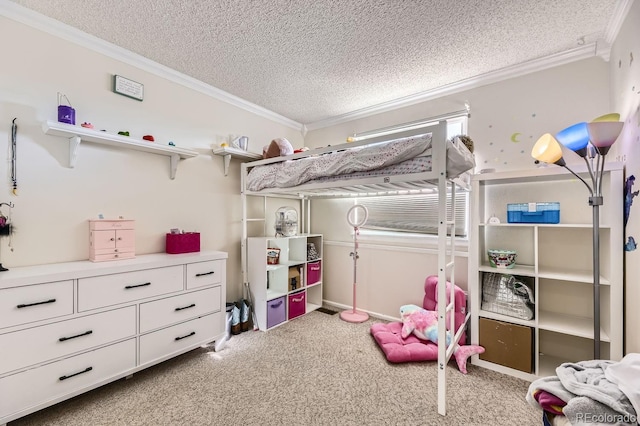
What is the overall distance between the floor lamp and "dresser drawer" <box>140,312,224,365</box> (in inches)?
110

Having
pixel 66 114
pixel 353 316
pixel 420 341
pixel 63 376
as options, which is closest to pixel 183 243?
pixel 63 376

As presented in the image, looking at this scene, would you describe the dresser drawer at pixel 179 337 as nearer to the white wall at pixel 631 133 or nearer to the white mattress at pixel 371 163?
the white mattress at pixel 371 163

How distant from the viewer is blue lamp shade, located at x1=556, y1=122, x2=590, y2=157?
1.64 m

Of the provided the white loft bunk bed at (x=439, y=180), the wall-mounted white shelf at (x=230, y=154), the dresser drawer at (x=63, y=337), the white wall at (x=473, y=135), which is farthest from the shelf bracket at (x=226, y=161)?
the dresser drawer at (x=63, y=337)

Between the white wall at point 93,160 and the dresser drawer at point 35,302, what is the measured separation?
1.47ft

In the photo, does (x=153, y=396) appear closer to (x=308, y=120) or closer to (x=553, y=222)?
(x=553, y=222)

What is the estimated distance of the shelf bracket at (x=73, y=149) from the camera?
6.52ft

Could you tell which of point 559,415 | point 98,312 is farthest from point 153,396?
point 559,415

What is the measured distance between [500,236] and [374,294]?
154cm

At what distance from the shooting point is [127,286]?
1.95 meters

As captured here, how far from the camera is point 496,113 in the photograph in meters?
2.57

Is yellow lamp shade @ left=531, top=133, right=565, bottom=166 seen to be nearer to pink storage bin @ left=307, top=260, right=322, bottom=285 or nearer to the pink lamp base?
the pink lamp base

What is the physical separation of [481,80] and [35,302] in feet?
12.5

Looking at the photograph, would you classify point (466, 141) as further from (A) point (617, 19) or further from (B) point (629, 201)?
(A) point (617, 19)
